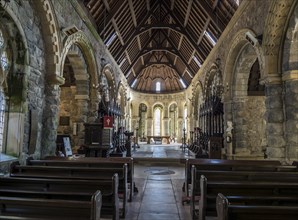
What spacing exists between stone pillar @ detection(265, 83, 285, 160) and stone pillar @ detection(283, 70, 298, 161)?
0.36 feet

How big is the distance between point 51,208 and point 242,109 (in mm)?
7507

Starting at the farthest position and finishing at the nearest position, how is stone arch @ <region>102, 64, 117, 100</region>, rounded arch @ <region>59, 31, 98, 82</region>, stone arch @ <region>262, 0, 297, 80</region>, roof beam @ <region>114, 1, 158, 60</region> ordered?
1. roof beam @ <region>114, 1, 158, 60</region>
2. stone arch @ <region>102, 64, 117, 100</region>
3. rounded arch @ <region>59, 31, 98, 82</region>
4. stone arch @ <region>262, 0, 297, 80</region>

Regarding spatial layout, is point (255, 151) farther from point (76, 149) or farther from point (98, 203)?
point (98, 203)

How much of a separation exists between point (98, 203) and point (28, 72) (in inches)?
153

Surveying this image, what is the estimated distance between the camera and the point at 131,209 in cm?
354

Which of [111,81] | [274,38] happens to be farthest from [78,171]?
[111,81]

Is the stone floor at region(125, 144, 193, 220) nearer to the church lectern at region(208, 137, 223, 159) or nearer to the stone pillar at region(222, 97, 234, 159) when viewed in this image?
the church lectern at region(208, 137, 223, 159)

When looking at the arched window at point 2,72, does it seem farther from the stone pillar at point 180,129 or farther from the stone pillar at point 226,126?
the stone pillar at point 180,129

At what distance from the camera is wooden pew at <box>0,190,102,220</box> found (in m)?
1.58

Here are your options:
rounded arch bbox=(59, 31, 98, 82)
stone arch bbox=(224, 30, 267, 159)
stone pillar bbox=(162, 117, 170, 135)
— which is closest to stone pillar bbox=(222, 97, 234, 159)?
stone arch bbox=(224, 30, 267, 159)

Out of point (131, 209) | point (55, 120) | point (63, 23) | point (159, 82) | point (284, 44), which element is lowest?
point (131, 209)

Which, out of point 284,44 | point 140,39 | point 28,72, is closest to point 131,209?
point 28,72

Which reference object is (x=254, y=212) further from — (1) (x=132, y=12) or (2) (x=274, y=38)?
(1) (x=132, y=12)

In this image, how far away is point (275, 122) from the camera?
17.0ft
